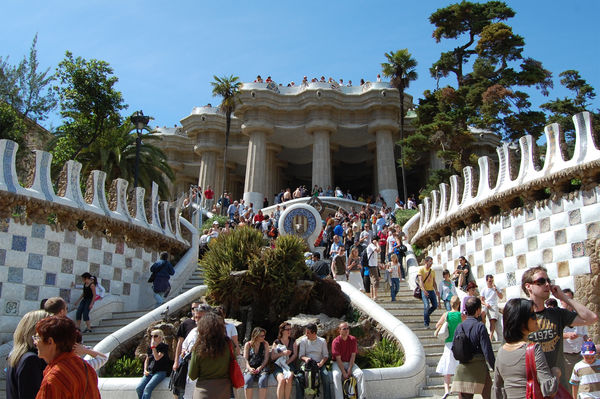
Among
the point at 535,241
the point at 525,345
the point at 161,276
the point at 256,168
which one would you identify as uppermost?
the point at 256,168

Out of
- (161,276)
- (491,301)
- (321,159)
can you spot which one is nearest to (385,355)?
→ (491,301)

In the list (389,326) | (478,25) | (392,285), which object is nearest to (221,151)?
(478,25)

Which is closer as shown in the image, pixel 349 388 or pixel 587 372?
pixel 587 372

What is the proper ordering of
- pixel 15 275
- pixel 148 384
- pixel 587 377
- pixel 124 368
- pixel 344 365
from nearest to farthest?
pixel 587 377, pixel 148 384, pixel 344 365, pixel 124 368, pixel 15 275

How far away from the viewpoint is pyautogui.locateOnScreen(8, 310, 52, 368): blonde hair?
13.0ft

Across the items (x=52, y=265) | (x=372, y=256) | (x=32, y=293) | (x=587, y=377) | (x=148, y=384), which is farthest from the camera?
(x=372, y=256)

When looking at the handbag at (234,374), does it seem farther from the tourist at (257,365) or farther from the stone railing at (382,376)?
the tourist at (257,365)

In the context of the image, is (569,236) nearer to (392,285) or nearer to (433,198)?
(392,285)

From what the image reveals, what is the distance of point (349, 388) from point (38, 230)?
8441mm

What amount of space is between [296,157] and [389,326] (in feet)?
120

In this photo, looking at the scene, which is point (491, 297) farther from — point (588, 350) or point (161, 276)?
point (161, 276)

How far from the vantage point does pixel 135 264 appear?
1566 cm

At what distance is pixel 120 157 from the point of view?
23609 mm

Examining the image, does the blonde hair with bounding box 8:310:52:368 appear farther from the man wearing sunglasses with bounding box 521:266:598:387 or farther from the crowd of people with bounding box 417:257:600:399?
the man wearing sunglasses with bounding box 521:266:598:387
